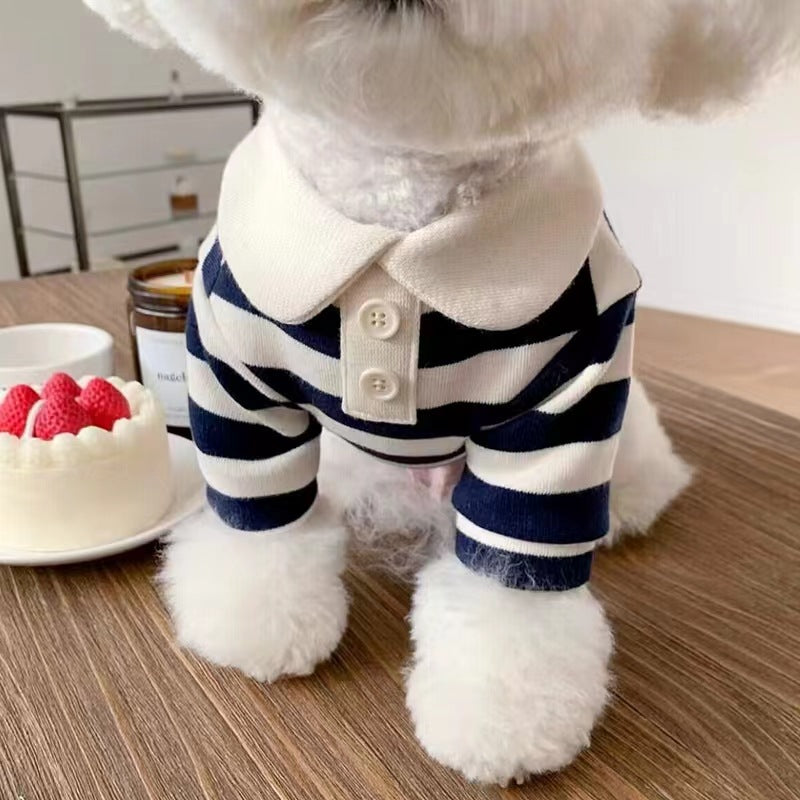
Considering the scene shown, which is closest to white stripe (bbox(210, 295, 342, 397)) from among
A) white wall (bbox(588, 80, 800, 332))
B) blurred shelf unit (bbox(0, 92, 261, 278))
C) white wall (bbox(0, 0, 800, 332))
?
white wall (bbox(0, 0, 800, 332))

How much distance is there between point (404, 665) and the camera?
0.47 metres

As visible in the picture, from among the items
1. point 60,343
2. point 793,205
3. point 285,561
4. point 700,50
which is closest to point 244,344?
point 285,561

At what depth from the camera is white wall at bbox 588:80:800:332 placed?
119 cm

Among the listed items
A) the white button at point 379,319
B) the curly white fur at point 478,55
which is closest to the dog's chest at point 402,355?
the white button at point 379,319

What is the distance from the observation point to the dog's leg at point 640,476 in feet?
1.95

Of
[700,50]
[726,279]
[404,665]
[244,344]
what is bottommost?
[726,279]

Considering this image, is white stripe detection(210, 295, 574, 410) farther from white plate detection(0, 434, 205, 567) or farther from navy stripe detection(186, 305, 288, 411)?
white plate detection(0, 434, 205, 567)

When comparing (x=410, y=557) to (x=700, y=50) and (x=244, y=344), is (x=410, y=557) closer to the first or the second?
(x=244, y=344)

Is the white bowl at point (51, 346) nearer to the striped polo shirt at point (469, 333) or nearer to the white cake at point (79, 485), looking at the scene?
the white cake at point (79, 485)

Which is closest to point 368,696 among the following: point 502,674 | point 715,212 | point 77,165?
point 502,674

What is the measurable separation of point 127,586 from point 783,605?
1.24 ft

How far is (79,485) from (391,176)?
0.26 meters

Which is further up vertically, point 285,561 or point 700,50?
point 700,50

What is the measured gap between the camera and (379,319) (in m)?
0.42
